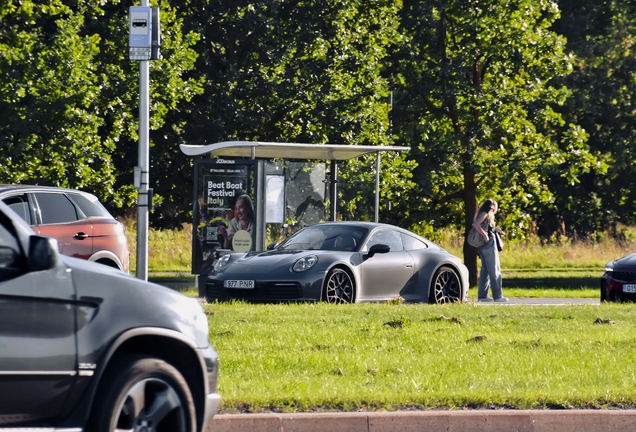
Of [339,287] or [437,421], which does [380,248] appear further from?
[437,421]

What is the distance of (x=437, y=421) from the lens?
7.50m

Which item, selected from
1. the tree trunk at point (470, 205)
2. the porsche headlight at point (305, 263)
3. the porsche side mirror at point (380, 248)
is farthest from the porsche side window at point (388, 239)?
the tree trunk at point (470, 205)

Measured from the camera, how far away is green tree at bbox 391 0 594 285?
30.1 metres

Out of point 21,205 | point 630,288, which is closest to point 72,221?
point 21,205

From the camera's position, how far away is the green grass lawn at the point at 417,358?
8008 millimetres

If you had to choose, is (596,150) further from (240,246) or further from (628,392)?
(628,392)

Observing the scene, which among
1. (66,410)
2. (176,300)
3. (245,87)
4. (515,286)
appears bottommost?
(515,286)

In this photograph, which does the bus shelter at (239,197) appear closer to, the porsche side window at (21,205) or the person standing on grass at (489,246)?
the person standing on grass at (489,246)

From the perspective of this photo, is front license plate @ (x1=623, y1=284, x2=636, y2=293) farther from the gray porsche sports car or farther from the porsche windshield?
the porsche windshield

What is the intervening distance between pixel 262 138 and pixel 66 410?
82.4 feet

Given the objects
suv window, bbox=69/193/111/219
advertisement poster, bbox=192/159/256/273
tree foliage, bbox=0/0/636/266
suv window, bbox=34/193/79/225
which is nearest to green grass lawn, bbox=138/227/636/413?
suv window, bbox=69/193/111/219

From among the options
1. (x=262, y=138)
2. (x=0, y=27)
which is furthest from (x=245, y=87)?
(x=0, y=27)

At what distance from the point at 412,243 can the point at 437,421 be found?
10.5m

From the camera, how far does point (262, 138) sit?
30.3 metres
